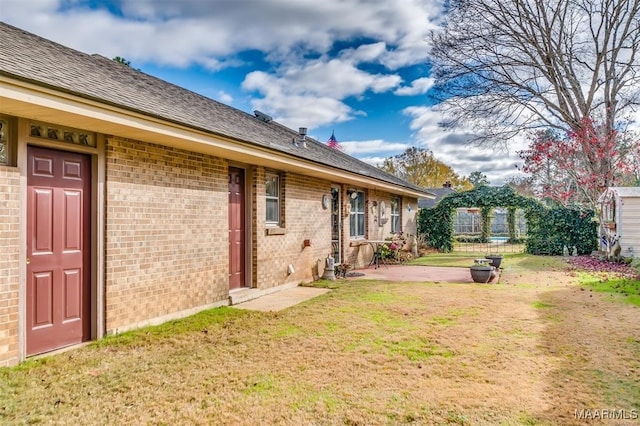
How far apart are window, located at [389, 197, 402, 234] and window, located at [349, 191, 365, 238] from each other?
298 cm

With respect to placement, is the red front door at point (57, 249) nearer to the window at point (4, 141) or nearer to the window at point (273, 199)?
the window at point (4, 141)

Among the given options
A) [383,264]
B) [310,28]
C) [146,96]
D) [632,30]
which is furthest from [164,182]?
[632,30]

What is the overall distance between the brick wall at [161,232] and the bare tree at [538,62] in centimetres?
1419

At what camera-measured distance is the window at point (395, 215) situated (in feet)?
54.3

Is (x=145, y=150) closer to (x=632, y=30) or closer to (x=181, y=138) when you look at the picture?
(x=181, y=138)

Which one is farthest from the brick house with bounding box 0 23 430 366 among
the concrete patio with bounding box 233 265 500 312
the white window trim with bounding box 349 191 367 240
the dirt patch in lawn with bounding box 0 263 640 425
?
the white window trim with bounding box 349 191 367 240

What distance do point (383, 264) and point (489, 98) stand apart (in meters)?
9.88

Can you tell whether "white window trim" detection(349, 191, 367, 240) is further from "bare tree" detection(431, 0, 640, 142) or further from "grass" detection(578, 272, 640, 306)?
"bare tree" detection(431, 0, 640, 142)

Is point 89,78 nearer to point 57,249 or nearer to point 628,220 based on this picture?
point 57,249

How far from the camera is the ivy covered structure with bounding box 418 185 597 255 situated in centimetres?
1655

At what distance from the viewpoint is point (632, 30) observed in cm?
1518

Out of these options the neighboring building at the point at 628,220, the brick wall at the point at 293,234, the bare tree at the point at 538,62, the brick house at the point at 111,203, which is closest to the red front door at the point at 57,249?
the brick house at the point at 111,203

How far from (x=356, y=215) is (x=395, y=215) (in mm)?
4187

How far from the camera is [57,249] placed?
4.62 metres
